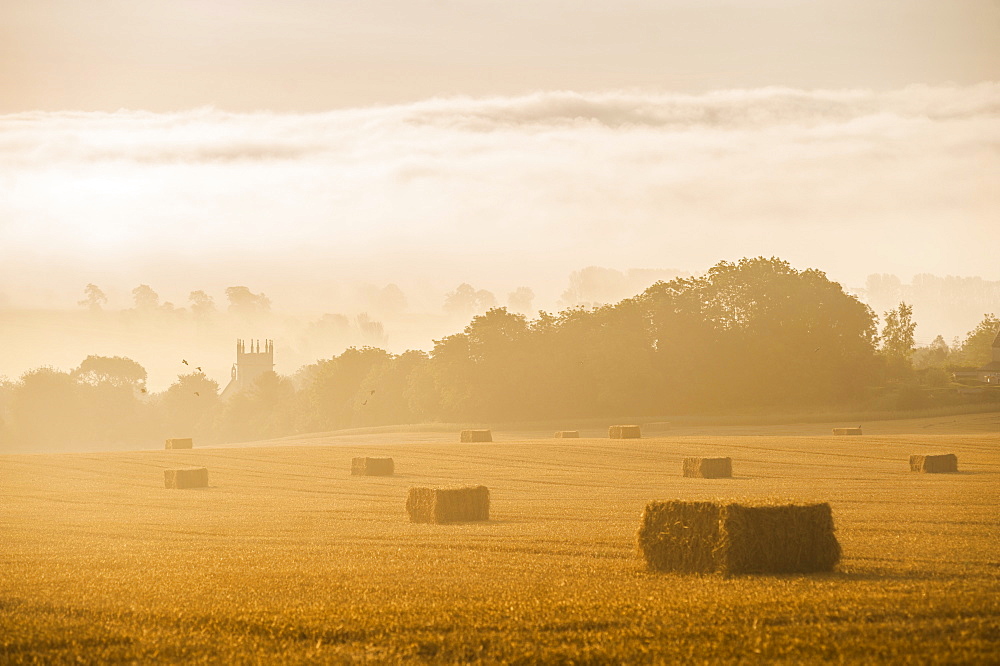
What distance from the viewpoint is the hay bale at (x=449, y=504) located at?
26469 mm

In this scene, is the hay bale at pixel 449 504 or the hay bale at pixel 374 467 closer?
the hay bale at pixel 449 504

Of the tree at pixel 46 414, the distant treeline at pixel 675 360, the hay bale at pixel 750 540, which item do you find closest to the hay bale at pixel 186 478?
the hay bale at pixel 750 540

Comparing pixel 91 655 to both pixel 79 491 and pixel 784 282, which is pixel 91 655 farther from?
pixel 784 282

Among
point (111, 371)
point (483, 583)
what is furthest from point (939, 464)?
point (111, 371)

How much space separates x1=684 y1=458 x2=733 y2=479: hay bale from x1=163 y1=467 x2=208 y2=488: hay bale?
63.6 feet

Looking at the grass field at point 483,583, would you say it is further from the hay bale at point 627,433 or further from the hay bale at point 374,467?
the hay bale at point 627,433

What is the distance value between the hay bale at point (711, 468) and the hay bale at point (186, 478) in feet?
63.6

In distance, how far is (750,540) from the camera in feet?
54.8

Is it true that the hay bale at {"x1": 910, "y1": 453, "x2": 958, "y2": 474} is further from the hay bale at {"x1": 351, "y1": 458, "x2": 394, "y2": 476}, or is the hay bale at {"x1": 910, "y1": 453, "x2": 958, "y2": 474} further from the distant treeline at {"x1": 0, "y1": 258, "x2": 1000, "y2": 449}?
the distant treeline at {"x1": 0, "y1": 258, "x2": 1000, "y2": 449}

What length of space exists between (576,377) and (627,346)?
19.2 feet

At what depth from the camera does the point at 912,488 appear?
3169cm

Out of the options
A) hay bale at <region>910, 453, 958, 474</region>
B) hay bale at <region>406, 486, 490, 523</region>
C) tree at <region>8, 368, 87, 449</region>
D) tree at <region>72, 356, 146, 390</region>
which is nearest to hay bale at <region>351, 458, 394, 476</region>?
hay bale at <region>406, 486, 490, 523</region>

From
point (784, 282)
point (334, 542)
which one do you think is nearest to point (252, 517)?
point (334, 542)

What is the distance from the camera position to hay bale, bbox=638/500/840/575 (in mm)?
16692
